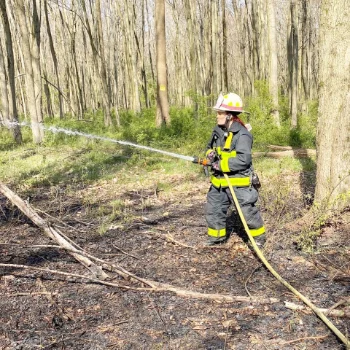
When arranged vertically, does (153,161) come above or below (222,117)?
below

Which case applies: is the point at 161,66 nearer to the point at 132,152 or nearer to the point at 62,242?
the point at 132,152

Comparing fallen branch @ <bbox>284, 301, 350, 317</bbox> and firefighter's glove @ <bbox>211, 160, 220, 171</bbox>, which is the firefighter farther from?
fallen branch @ <bbox>284, 301, 350, 317</bbox>

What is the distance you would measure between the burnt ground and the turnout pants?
20 centimetres

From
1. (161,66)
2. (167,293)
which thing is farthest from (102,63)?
(167,293)

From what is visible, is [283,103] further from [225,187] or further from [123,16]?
[123,16]

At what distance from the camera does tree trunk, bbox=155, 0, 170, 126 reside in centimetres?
1186

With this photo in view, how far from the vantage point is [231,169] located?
12.5ft

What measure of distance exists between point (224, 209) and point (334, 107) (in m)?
1.65

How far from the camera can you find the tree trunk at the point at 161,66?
467 inches

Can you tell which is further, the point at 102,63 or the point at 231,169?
the point at 102,63

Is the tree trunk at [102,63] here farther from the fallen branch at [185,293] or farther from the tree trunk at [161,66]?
the fallen branch at [185,293]

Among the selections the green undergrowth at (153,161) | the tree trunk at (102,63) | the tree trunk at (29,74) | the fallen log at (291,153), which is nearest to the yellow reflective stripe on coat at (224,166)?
the green undergrowth at (153,161)

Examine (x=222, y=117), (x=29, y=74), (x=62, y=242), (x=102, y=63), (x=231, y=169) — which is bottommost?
(x=62, y=242)

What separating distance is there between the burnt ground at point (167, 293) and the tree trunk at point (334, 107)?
38 cm
